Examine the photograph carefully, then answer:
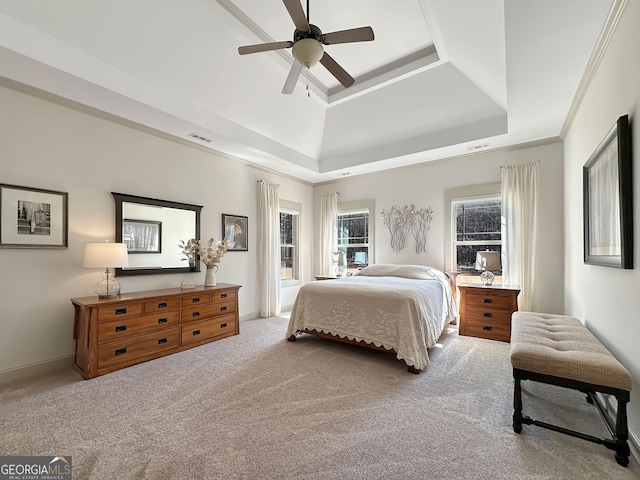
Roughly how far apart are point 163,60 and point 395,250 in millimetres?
4520

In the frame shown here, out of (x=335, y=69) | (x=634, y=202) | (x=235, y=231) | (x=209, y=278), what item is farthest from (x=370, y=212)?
(x=634, y=202)

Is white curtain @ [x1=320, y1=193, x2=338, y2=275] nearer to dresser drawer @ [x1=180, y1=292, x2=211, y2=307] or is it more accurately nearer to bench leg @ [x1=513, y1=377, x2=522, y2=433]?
dresser drawer @ [x1=180, y1=292, x2=211, y2=307]

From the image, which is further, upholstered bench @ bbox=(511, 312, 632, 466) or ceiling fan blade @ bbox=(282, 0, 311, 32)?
ceiling fan blade @ bbox=(282, 0, 311, 32)

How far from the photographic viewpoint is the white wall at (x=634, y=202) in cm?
172

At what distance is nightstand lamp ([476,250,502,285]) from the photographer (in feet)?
13.6

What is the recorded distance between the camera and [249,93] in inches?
153

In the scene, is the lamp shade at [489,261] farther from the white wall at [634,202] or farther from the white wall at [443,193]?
the white wall at [634,202]

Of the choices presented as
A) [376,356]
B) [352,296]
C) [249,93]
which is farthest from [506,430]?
[249,93]

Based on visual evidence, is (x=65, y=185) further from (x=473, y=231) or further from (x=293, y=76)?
(x=473, y=231)

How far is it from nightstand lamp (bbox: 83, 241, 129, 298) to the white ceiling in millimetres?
1548

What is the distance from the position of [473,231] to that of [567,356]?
130 inches

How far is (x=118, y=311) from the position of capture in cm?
299

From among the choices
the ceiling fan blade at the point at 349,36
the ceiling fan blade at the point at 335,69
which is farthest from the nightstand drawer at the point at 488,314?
the ceiling fan blade at the point at 349,36

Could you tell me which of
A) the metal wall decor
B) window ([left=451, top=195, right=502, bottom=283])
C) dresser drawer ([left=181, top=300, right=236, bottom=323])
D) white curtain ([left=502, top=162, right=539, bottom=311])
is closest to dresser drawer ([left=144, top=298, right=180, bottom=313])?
dresser drawer ([left=181, top=300, right=236, bottom=323])
